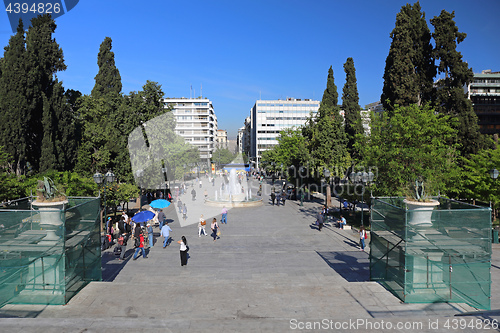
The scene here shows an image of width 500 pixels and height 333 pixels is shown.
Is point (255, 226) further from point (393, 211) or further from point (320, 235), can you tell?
point (393, 211)

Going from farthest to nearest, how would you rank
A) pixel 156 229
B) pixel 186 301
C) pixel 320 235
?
pixel 156 229, pixel 320 235, pixel 186 301

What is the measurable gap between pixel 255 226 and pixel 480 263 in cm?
1563

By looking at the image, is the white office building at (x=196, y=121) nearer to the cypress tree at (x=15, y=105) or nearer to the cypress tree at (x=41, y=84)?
the cypress tree at (x=41, y=84)

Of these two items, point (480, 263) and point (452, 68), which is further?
point (452, 68)

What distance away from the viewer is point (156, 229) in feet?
73.5

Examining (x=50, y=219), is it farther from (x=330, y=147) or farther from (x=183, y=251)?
(x=330, y=147)

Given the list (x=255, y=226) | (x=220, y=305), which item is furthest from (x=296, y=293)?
(x=255, y=226)

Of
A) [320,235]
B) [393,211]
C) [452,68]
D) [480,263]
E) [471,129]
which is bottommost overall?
[320,235]

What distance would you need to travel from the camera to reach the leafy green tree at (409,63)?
31.5 meters

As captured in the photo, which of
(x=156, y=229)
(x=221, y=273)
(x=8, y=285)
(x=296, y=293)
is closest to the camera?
(x=8, y=285)

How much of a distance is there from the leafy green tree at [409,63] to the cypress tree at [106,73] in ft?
117

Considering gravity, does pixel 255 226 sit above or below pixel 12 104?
below

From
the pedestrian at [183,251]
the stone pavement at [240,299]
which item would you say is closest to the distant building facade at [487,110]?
the stone pavement at [240,299]

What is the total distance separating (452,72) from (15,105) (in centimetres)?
3973
